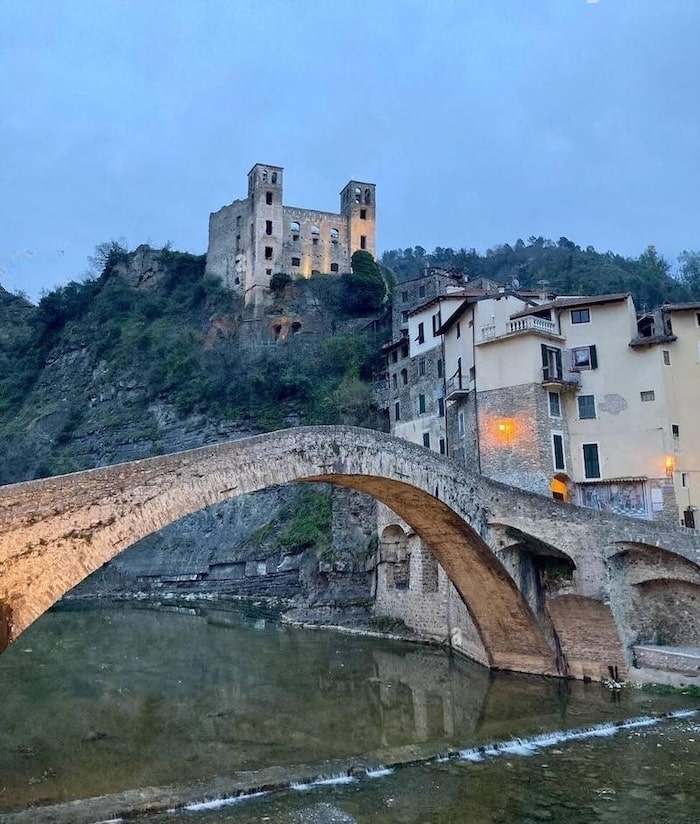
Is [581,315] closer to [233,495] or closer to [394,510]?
[394,510]

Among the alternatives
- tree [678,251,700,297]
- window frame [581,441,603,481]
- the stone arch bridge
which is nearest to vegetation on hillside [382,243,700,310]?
tree [678,251,700,297]

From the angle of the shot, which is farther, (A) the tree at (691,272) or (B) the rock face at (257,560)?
(A) the tree at (691,272)

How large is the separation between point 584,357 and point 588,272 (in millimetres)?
33387

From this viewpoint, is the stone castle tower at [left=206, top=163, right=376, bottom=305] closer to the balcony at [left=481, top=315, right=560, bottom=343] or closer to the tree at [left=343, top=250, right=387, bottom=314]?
the tree at [left=343, top=250, right=387, bottom=314]

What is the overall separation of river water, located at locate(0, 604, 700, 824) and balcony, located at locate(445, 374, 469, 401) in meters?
9.20

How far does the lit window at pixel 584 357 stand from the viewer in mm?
23703

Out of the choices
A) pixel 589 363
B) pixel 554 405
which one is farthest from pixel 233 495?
pixel 589 363

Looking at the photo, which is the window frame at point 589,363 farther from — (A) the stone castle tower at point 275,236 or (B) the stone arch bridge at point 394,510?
(A) the stone castle tower at point 275,236

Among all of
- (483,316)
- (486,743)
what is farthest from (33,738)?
(483,316)

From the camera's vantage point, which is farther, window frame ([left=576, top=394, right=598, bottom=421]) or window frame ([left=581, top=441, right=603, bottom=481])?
window frame ([left=576, top=394, right=598, bottom=421])

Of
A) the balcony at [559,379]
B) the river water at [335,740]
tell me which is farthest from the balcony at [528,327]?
the river water at [335,740]

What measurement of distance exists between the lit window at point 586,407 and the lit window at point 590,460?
3.21 ft

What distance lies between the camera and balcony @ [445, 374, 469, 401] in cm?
2545

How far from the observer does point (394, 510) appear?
1736cm
